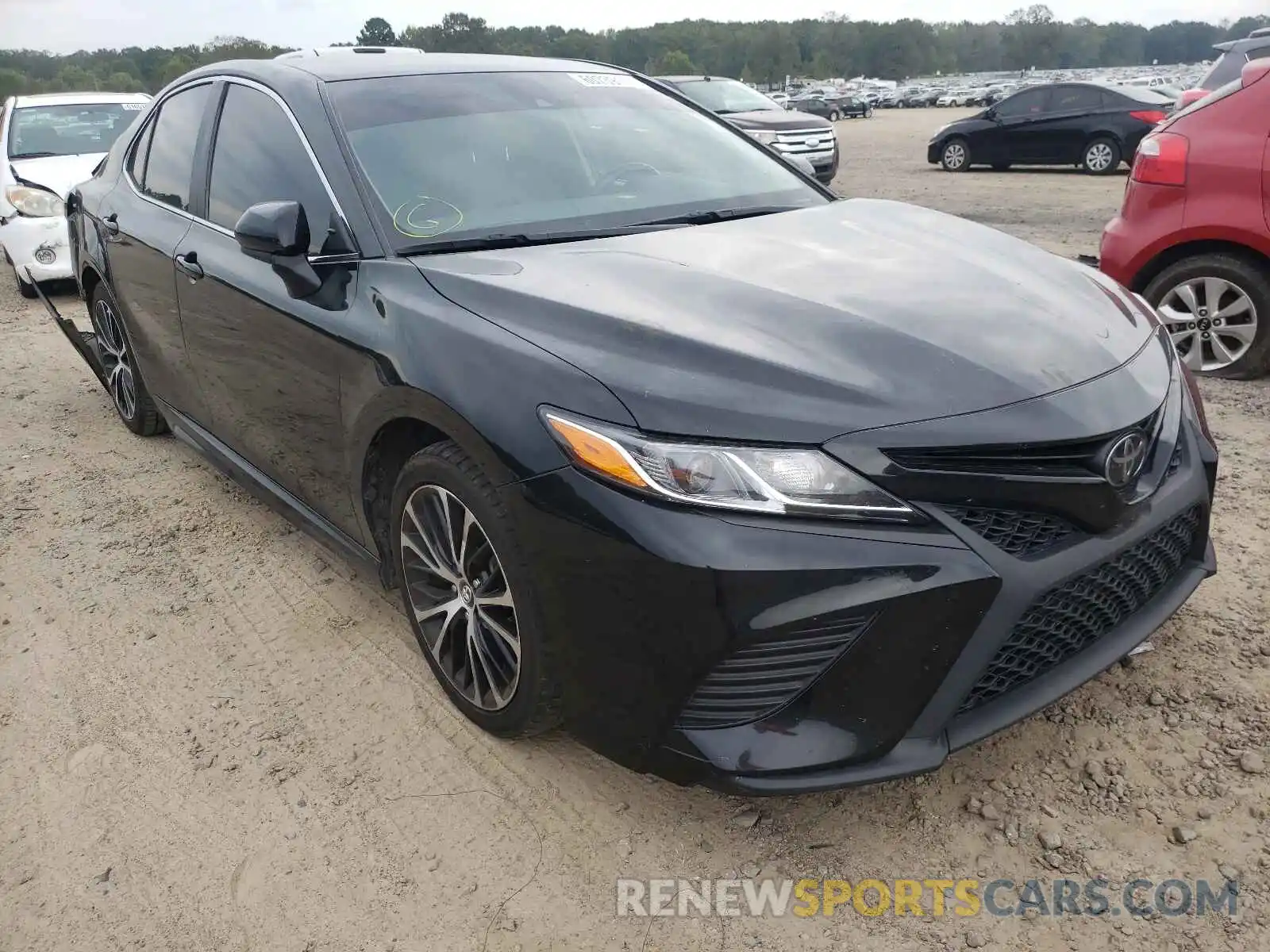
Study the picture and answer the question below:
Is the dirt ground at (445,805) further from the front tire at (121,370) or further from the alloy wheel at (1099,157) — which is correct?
the alloy wheel at (1099,157)

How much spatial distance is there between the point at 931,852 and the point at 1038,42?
143m

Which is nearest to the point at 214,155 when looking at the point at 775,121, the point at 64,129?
the point at 64,129

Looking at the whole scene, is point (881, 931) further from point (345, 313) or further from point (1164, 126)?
point (1164, 126)

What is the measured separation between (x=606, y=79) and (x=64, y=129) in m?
7.53

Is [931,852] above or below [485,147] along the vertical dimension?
below

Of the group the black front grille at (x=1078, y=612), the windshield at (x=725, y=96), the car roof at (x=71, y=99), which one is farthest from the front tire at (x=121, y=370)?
the windshield at (x=725, y=96)

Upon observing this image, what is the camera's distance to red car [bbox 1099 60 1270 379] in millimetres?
4605

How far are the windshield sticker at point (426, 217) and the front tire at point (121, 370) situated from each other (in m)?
2.34

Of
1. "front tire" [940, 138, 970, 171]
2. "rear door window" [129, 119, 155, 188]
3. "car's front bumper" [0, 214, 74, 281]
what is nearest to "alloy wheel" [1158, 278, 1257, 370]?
"rear door window" [129, 119, 155, 188]

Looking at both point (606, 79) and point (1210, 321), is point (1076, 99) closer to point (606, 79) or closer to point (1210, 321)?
point (1210, 321)

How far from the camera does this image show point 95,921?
214 cm

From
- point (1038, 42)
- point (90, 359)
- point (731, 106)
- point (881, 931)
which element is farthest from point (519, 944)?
point (1038, 42)

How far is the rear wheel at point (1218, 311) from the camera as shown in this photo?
15.3 ft

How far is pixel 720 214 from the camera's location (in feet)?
10.0
